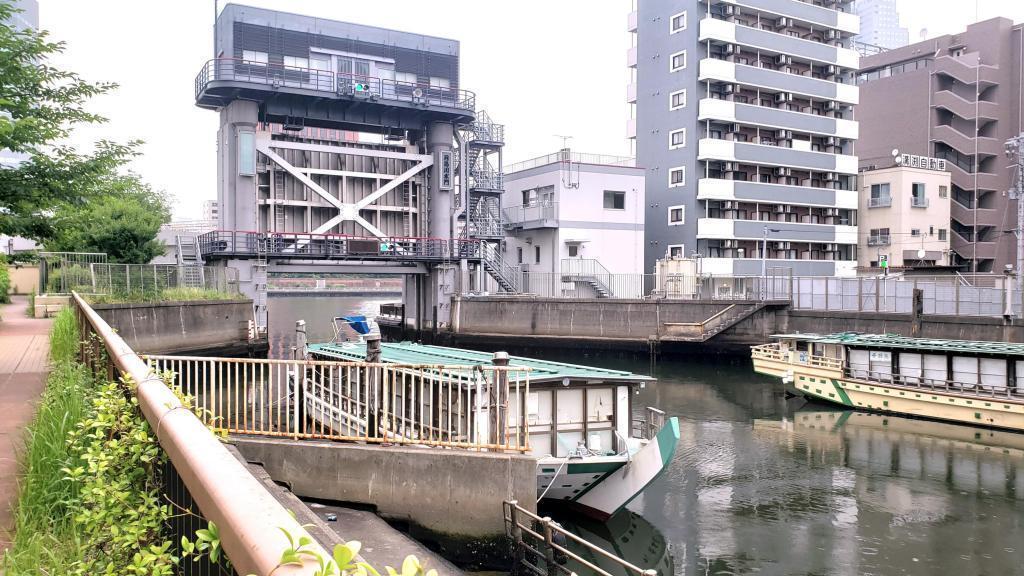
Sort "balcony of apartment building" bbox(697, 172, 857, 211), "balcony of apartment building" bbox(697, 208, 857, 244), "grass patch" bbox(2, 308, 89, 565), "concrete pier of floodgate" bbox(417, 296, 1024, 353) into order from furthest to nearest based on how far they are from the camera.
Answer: "balcony of apartment building" bbox(697, 172, 857, 211) → "balcony of apartment building" bbox(697, 208, 857, 244) → "concrete pier of floodgate" bbox(417, 296, 1024, 353) → "grass patch" bbox(2, 308, 89, 565)

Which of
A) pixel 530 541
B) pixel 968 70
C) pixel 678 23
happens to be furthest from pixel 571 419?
pixel 968 70

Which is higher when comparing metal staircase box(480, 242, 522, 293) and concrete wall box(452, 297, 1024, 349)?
metal staircase box(480, 242, 522, 293)

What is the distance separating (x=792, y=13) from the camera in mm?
61719

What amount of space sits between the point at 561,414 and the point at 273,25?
38.0m

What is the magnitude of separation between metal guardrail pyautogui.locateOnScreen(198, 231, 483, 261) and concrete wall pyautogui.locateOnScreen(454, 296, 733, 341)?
3635 mm

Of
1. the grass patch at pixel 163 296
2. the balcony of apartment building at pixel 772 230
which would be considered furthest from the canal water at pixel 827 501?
the balcony of apartment building at pixel 772 230

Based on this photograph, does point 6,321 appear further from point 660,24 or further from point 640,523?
point 660,24

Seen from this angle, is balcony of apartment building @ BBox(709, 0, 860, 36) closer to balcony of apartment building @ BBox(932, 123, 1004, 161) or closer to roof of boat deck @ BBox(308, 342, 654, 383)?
balcony of apartment building @ BBox(932, 123, 1004, 161)

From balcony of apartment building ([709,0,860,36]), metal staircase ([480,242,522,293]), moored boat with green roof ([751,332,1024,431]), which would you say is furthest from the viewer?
balcony of apartment building ([709,0,860,36])

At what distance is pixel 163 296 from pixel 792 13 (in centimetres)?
5174

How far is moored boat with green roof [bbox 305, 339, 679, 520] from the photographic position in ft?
48.4

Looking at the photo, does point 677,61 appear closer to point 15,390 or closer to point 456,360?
point 456,360

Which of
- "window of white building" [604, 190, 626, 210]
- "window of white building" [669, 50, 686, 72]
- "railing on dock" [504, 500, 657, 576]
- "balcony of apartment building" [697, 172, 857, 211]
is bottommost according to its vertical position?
"railing on dock" [504, 500, 657, 576]

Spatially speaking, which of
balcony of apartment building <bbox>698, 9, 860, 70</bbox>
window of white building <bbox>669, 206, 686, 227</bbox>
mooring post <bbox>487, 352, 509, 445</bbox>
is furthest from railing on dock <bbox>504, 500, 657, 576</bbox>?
balcony of apartment building <bbox>698, 9, 860, 70</bbox>
